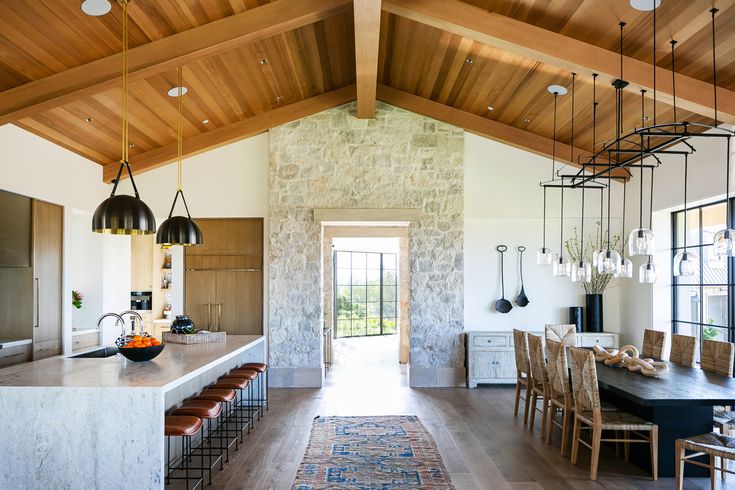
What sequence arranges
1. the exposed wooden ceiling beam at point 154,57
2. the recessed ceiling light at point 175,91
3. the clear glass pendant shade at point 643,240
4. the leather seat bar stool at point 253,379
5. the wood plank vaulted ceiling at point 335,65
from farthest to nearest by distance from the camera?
1. the recessed ceiling light at point 175,91
2. the leather seat bar stool at point 253,379
3. the exposed wooden ceiling beam at point 154,57
4. the wood plank vaulted ceiling at point 335,65
5. the clear glass pendant shade at point 643,240

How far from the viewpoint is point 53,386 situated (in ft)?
11.3

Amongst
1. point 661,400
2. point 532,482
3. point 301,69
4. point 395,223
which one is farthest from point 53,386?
point 395,223

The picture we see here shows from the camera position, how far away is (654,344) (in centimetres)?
589

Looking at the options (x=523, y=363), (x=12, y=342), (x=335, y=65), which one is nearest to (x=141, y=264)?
(x=12, y=342)

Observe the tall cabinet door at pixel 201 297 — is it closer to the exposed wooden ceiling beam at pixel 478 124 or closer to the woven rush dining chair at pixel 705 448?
the exposed wooden ceiling beam at pixel 478 124

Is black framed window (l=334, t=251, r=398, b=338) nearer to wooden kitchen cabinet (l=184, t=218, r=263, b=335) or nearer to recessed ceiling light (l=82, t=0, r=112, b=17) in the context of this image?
wooden kitchen cabinet (l=184, t=218, r=263, b=335)

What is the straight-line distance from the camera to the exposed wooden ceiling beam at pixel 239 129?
8.02 m

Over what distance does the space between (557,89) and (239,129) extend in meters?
4.30

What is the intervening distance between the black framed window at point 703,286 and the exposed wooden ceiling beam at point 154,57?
15.2ft

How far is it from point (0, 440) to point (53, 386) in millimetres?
442

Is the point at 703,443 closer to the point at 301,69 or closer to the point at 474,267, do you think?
the point at 474,267

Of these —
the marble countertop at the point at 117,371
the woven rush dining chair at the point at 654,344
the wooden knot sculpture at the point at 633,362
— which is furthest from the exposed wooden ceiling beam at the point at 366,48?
the woven rush dining chair at the point at 654,344

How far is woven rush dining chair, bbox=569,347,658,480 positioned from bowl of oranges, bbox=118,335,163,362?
3.33 metres

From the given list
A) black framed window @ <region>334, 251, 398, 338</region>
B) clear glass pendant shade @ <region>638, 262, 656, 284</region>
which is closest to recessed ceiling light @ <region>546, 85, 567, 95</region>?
clear glass pendant shade @ <region>638, 262, 656, 284</region>
